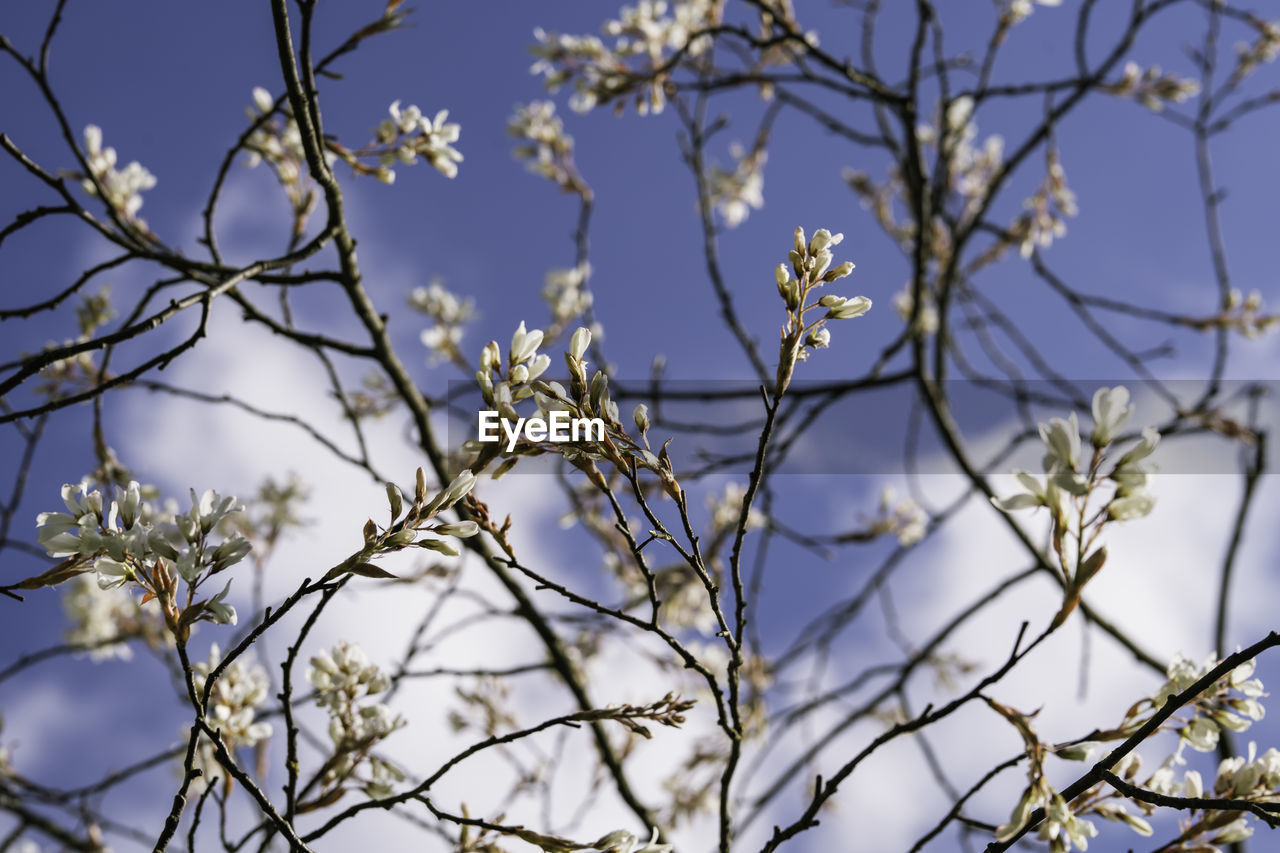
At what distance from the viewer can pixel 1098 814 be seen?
1.08 metres

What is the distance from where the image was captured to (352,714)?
1281 millimetres

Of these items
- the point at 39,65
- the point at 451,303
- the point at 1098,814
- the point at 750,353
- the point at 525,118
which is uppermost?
the point at 525,118

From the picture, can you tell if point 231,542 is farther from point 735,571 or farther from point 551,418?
point 735,571

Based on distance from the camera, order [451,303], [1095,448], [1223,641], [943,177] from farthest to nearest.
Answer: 1. [451,303]
2. [943,177]
3. [1223,641]
4. [1095,448]

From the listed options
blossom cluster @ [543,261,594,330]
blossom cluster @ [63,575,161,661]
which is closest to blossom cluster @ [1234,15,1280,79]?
blossom cluster @ [543,261,594,330]

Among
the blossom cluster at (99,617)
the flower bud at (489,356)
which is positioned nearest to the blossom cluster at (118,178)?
the flower bud at (489,356)

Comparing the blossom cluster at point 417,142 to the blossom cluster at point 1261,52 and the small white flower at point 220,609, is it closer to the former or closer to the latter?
the small white flower at point 220,609

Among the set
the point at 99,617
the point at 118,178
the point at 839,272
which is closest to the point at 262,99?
the point at 118,178

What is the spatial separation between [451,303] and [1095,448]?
3.05m

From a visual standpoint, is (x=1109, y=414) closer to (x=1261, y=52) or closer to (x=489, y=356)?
(x=489, y=356)

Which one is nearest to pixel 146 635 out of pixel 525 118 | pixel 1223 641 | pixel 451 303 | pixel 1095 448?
pixel 451 303

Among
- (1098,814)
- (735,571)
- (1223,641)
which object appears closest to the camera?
(735,571)

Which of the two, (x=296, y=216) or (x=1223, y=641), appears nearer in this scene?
(x=296, y=216)

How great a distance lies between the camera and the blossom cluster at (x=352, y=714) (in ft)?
4.07
